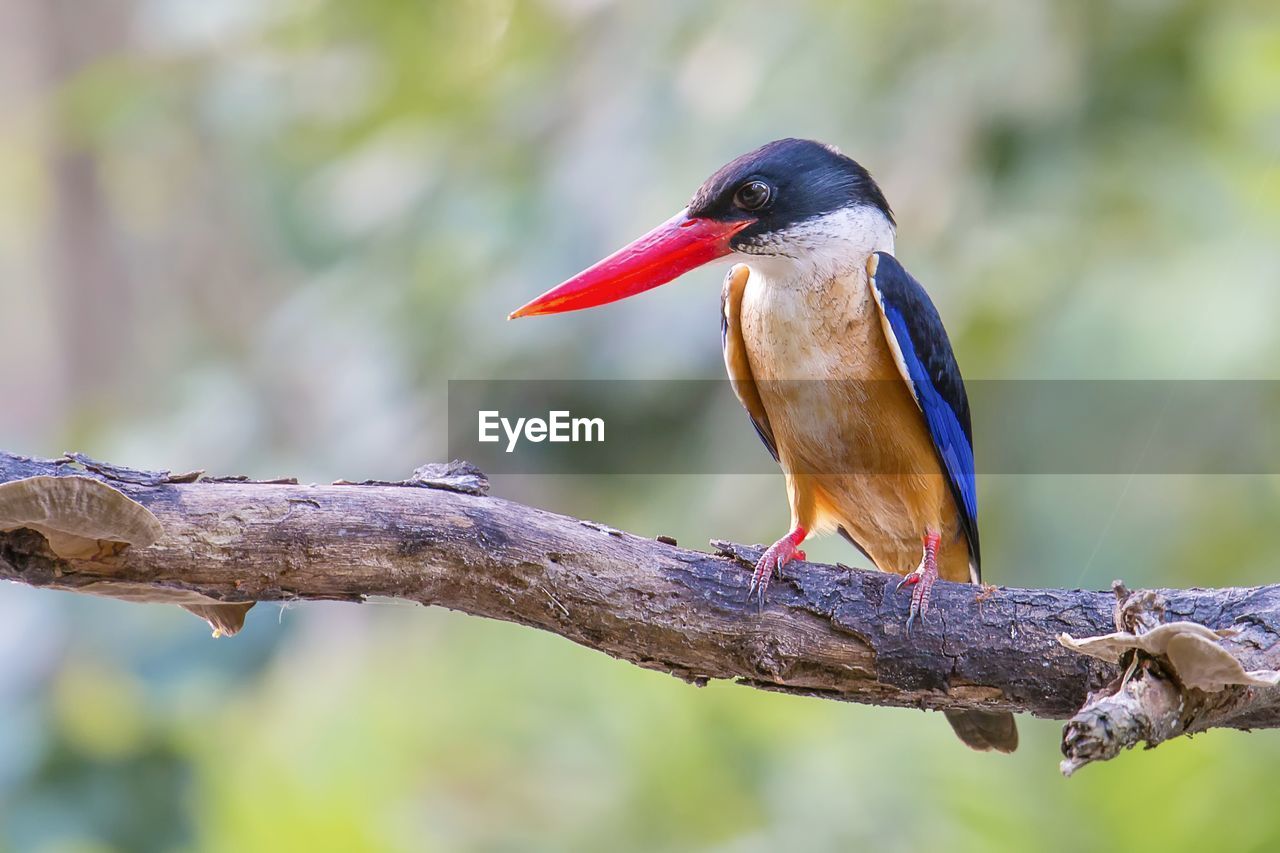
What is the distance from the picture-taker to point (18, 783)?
324 cm

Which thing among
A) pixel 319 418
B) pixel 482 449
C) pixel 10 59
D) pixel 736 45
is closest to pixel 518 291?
pixel 482 449

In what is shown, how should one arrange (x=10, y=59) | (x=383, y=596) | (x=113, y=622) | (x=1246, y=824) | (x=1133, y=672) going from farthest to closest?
1. (x=10, y=59)
2. (x=1246, y=824)
3. (x=113, y=622)
4. (x=383, y=596)
5. (x=1133, y=672)

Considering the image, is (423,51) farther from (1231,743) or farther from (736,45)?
(1231,743)

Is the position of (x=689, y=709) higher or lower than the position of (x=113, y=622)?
lower

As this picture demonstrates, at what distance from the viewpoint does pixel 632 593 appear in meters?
1.93

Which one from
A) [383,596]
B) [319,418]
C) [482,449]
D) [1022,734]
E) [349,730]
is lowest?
[349,730]

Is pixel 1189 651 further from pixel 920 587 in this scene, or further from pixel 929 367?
pixel 929 367

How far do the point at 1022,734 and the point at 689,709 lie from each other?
114cm

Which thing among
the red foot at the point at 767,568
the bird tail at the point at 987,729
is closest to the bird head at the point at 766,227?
the red foot at the point at 767,568

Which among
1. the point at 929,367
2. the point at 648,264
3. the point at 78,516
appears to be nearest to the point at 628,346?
the point at 648,264

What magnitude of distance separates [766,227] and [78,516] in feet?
4.47

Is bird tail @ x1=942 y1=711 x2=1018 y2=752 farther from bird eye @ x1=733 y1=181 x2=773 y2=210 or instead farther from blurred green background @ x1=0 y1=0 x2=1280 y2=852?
bird eye @ x1=733 y1=181 x2=773 y2=210

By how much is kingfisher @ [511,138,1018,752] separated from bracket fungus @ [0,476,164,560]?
2.96ft

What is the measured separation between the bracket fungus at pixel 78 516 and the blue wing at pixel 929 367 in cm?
134
